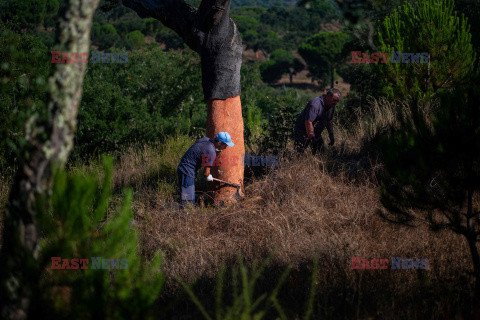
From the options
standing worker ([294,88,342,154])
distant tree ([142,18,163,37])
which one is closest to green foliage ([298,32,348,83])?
distant tree ([142,18,163,37])

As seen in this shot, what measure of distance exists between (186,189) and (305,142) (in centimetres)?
216

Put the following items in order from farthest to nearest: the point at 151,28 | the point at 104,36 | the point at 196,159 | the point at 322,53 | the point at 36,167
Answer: the point at 151,28 < the point at 322,53 < the point at 104,36 < the point at 196,159 < the point at 36,167

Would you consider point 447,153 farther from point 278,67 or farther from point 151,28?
point 151,28

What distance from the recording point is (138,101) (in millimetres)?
10828

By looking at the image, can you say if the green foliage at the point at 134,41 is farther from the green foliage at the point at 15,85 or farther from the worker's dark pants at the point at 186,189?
the worker's dark pants at the point at 186,189

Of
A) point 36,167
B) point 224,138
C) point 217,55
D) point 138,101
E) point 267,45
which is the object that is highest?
point 267,45

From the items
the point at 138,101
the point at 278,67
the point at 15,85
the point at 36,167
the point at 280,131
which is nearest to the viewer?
the point at 36,167

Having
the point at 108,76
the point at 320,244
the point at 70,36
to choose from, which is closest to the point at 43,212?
the point at 70,36

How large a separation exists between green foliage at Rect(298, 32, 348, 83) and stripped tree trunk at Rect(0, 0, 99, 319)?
4819cm

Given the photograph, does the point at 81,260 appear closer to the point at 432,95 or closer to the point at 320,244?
the point at 320,244

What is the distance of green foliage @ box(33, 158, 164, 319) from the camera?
1927 millimetres

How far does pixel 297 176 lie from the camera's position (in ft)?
17.7

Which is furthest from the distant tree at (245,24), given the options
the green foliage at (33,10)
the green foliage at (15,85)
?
the green foliage at (15,85)

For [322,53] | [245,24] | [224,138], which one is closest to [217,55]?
[224,138]
